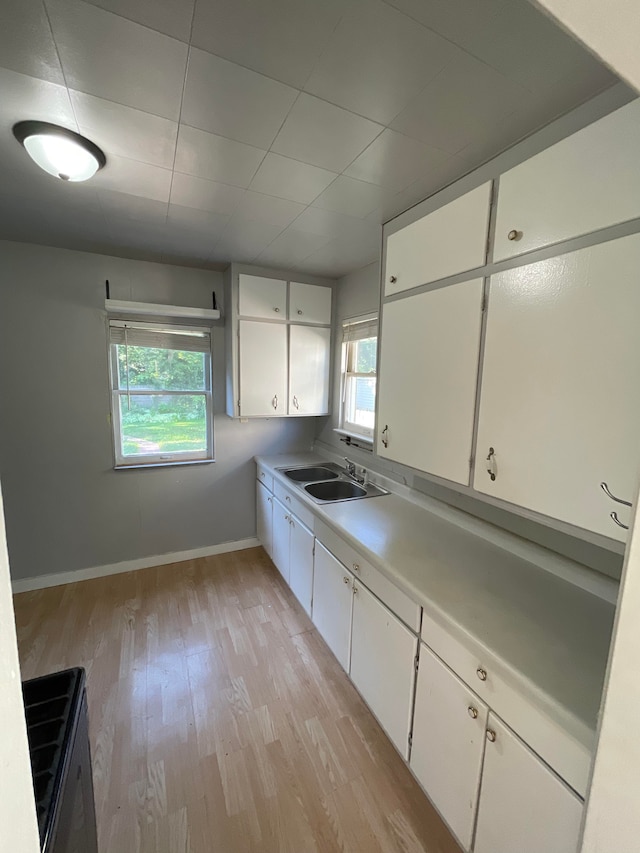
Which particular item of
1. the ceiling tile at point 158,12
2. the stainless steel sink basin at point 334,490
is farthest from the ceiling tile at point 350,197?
the stainless steel sink basin at point 334,490

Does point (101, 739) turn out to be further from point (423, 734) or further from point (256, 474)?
point (256, 474)

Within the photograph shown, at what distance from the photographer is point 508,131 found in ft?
3.84

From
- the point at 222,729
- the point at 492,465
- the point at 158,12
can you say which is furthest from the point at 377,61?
the point at 222,729

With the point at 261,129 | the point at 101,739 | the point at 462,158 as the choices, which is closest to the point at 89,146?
the point at 261,129

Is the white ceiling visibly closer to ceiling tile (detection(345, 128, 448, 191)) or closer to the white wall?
ceiling tile (detection(345, 128, 448, 191))

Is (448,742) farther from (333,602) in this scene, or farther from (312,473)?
(312,473)

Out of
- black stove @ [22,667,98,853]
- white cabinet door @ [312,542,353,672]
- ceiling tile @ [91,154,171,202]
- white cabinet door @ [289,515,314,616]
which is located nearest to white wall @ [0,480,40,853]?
black stove @ [22,667,98,853]

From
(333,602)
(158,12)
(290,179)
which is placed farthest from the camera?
(333,602)

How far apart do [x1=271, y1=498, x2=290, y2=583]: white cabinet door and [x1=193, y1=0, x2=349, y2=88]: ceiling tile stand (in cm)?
230

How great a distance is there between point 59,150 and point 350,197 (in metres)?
1.15

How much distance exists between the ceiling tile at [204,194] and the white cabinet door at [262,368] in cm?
101

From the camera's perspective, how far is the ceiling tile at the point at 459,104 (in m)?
0.97

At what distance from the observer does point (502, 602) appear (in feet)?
4.14

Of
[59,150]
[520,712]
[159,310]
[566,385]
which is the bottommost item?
[520,712]
